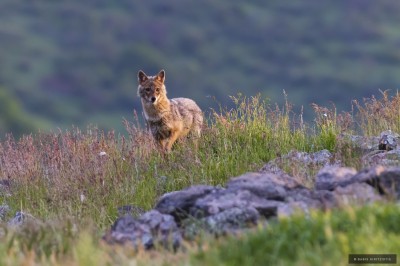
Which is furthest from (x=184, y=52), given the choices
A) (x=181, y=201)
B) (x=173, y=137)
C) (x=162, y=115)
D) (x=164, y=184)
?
(x=181, y=201)

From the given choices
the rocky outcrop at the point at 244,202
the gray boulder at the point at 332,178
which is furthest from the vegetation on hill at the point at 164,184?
the gray boulder at the point at 332,178

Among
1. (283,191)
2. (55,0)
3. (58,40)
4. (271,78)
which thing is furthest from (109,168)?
(55,0)

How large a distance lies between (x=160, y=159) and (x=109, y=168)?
961 millimetres

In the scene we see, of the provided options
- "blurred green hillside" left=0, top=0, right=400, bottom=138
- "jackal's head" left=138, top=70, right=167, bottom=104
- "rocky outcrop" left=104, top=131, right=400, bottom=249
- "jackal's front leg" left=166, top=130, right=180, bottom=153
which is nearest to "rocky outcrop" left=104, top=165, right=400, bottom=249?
"rocky outcrop" left=104, top=131, right=400, bottom=249

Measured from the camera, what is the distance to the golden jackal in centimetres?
1708

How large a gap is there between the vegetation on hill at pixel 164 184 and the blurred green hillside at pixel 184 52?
10681 cm

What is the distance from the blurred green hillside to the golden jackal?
10428 cm

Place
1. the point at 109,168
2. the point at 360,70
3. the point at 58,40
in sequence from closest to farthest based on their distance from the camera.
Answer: the point at 109,168
the point at 360,70
the point at 58,40

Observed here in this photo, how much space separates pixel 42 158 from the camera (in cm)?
1523

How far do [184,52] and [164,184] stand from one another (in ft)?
515

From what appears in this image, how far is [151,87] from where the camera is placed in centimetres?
1745

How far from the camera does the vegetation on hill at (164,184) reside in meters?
7.99

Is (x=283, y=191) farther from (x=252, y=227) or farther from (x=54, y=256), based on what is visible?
(x=54, y=256)

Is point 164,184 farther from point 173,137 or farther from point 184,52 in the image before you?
point 184,52
